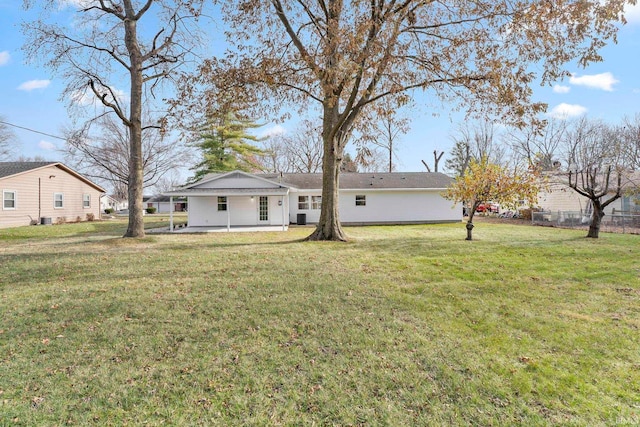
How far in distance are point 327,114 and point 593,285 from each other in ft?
33.1

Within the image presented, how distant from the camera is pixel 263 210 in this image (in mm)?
20828

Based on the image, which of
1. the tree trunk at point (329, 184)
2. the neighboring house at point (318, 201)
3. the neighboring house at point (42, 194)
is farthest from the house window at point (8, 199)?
the tree trunk at point (329, 184)

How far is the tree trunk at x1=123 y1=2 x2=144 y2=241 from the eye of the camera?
13516 mm

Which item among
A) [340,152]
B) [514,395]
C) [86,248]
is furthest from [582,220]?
[86,248]

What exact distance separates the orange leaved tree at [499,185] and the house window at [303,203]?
1123 centimetres

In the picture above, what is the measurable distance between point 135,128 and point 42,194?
47.4ft

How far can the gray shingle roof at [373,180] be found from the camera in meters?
23.1

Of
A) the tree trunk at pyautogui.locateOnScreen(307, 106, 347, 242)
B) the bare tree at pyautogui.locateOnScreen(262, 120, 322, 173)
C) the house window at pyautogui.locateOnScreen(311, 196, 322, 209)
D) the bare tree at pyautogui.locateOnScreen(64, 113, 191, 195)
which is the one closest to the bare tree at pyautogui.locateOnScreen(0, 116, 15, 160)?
the bare tree at pyautogui.locateOnScreen(64, 113, 191, 195)

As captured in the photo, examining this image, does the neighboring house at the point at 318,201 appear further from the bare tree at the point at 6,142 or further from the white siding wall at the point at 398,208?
the bare tree at the point at 6,142

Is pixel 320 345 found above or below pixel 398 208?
below

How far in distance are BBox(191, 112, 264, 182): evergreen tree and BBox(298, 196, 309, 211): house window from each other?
42.8 ft

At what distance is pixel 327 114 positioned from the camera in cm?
1334

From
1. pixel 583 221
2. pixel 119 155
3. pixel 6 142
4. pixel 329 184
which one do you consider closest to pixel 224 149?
pixel 119 155

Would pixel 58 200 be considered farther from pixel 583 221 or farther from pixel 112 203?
pixel 112 203
